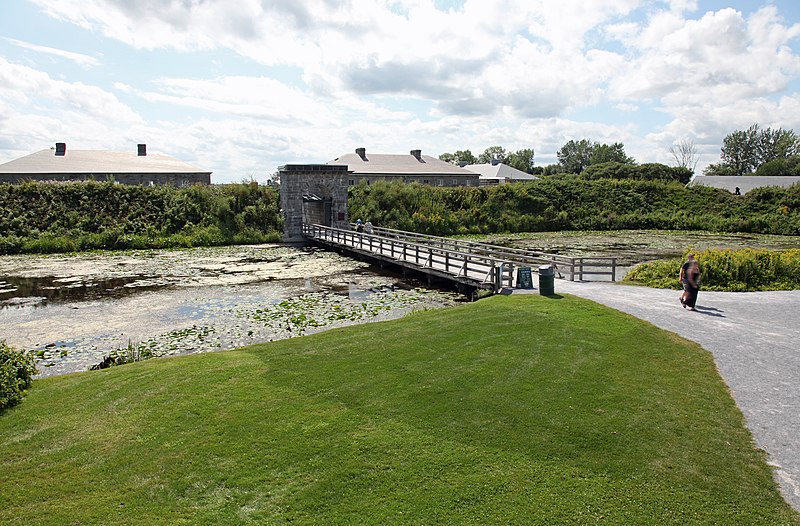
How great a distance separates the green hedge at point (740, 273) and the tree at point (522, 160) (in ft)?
Result: 322

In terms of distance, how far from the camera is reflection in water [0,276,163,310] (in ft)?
63.6

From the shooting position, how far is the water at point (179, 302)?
13773 millimetres

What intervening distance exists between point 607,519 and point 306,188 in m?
36.1

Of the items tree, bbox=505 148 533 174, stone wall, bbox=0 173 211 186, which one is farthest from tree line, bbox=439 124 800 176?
stone wall, bbox=0 173 211 186

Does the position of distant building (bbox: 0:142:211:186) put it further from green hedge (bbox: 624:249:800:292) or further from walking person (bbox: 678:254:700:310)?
walking person (bbox: 678:254:700:310)

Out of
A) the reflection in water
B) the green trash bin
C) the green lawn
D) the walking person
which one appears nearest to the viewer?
the green lawn

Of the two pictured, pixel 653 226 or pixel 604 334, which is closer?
pixel 604 334

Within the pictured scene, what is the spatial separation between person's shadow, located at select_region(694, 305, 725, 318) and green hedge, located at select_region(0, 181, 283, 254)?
3113 cm

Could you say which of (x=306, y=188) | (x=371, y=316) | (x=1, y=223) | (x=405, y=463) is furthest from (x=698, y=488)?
(x=1, y=223)

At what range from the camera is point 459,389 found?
7.90m

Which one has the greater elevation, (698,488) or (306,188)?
(306,188)

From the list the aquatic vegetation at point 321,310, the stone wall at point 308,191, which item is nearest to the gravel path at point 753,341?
the aquatic vegetation at point 321,310

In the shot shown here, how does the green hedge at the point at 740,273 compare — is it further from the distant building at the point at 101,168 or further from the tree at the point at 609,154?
the tree at the point at 609,154

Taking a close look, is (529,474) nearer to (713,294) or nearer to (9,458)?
(9,458)
